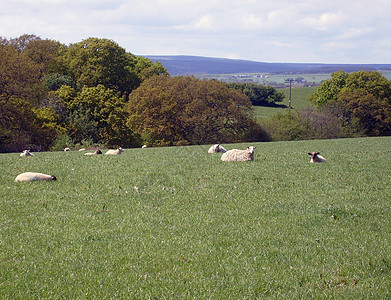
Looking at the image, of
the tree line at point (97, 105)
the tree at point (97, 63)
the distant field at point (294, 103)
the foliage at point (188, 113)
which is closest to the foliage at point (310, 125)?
the foliage at point (188, 113)

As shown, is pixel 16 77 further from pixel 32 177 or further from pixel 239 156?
pixel 32 177

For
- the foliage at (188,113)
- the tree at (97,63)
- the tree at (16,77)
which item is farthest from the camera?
the tree at (97,63)

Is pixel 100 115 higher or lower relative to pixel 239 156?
lower

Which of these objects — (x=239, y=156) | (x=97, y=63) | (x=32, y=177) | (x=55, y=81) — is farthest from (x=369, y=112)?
Answer: (x=32, y=177)

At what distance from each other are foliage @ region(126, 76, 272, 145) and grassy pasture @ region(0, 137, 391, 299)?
46317 mm

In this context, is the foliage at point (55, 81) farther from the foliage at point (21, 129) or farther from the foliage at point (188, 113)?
the foliage at point (21, 129)

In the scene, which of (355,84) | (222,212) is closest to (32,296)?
(222,212)

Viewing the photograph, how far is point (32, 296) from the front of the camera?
663cm

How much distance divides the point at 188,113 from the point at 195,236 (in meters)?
55.3

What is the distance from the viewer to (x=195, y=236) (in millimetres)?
9625

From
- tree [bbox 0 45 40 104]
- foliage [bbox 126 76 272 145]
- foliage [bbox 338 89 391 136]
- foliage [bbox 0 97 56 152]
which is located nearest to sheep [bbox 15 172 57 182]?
foliage [bbox 0 97 56 152]

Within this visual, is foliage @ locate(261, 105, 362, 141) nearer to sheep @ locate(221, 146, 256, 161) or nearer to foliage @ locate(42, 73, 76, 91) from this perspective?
foliage @ locate(42, 73, 76, 91)

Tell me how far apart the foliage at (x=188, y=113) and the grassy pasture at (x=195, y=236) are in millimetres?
46317

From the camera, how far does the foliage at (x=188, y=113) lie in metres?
63.2
